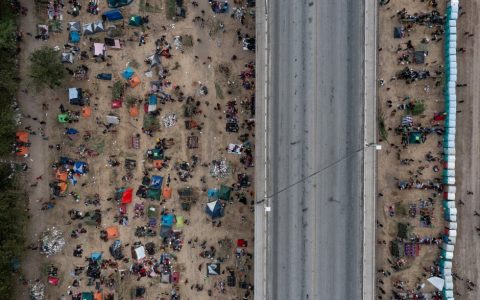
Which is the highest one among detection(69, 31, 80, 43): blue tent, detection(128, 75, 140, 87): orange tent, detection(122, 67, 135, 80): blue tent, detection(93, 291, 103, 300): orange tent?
detection(69, 31, 80, 43): blue tent

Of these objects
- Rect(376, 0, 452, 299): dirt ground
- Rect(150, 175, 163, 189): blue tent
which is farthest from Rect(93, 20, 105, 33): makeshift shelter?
Rect(376, 0, 452, 299): dirt ground

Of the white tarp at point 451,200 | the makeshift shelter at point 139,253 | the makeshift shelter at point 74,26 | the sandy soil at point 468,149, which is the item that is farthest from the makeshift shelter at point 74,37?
the white tarp at point 451,200

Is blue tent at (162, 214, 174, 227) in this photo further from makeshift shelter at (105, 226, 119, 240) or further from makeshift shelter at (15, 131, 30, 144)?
makeshift shelter at (15, 131, 30, 144)

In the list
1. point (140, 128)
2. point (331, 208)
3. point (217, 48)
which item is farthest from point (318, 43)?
point (140, 128)

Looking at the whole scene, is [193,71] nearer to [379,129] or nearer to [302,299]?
[379,129]

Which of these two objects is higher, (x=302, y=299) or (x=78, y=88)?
(x=78, y=88)

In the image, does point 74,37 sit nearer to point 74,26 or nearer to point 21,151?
point 74,26
